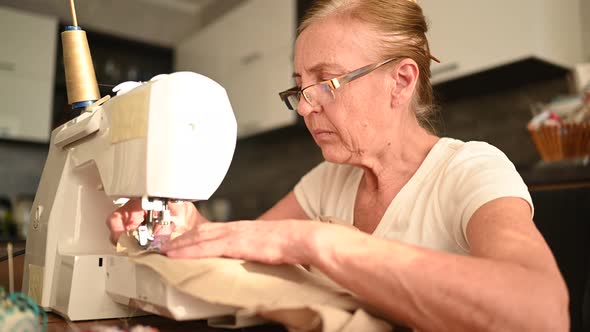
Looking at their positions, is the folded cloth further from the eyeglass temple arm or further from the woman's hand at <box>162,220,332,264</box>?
the eyeglass temple arm

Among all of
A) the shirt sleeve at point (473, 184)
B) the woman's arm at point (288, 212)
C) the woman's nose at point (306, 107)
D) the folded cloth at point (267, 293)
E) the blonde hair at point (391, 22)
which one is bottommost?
the woman's arm at point (288, 212)

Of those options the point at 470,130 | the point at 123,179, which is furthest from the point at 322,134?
the point at 470,130

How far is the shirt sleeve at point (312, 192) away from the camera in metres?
1.39

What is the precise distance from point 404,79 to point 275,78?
6.62 ft

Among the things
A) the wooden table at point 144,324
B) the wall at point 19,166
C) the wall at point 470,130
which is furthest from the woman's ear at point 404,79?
the wall at point 19,166

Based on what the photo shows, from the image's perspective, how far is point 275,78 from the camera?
3.09m

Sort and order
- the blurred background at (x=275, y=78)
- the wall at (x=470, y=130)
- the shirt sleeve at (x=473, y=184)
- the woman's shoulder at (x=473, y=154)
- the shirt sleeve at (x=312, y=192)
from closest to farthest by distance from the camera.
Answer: the shirt sleeve at (x=473, y=184) → the woman's shoulder at (x=473, y=154) → the shirt sleeve at (x=312, y=192) → the blurred background at (x=275, y=78) → the wall at (x=470, y=130)

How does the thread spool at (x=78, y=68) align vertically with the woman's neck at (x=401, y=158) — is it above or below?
above

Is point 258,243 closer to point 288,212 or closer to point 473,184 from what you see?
point 473,184

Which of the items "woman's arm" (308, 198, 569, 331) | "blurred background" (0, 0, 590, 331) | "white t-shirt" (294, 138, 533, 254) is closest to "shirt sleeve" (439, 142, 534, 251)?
"white t-shirt" (294, 138, 533, 254)

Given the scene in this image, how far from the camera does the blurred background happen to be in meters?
1.70

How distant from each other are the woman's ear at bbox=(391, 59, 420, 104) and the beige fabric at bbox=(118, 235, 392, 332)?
1.94 feet

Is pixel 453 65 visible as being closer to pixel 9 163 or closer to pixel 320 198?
pixel 320 198

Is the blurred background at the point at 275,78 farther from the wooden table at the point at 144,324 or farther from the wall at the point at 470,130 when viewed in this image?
the wooden table at the point at 144,324
